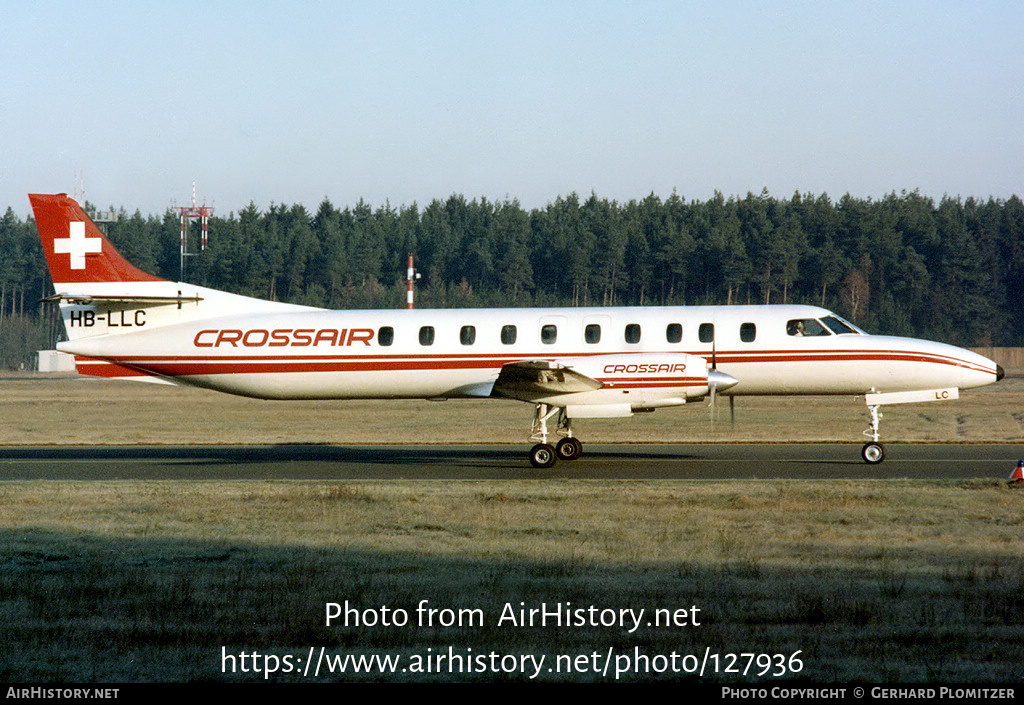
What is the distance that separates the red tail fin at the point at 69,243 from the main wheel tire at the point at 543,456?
9966 mm

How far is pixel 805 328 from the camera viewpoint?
73.3ft

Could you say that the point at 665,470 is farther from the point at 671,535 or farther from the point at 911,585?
the point at 911,585

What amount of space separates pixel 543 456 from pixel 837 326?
6724 mm

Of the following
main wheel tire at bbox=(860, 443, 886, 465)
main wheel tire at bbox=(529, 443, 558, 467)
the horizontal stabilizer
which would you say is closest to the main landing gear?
main wheel tire at bbox=(529, 443, 558, 467)

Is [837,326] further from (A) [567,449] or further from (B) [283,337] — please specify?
(B) [283,337]

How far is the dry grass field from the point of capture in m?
7.69

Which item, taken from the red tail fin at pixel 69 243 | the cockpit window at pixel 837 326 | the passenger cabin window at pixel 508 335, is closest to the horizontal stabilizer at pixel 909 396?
the cockpit window at pixel 837 326

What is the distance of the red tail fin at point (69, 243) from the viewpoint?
23594 millimetres

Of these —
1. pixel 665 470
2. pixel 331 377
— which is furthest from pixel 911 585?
pixel 331 377

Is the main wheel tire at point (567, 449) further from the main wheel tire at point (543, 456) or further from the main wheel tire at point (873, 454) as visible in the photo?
the main wheel tire at point (873, 454)

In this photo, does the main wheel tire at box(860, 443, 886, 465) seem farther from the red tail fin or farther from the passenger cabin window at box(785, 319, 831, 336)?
the red tail fin

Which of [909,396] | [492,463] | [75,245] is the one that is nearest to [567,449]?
[492,463]

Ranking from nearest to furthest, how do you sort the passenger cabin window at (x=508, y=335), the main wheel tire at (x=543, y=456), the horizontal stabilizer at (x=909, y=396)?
1. the main wheel tire at (x=543, y=456)
2. the horizontal stabilizer at (x=909, y=396)
3. the passenger cabin window at (x=508, y=335)

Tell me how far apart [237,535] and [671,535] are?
5.27m
